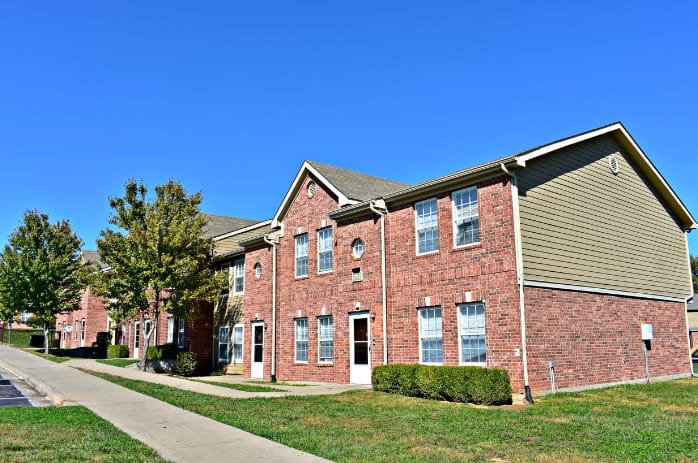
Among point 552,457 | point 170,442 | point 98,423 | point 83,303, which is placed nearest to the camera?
point 552,457

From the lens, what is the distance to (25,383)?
66.9 ft

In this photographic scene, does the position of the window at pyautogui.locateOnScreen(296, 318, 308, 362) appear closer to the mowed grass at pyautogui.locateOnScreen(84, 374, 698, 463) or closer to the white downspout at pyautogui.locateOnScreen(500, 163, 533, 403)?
the mowed grass at pyautogui.locateOnScreen(84, 374, 698, 463)

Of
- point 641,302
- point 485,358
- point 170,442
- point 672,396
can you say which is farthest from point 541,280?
point 170,442

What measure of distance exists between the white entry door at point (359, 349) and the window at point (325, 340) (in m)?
1.09

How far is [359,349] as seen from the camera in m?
19.1

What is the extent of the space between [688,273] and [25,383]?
24.1 metres

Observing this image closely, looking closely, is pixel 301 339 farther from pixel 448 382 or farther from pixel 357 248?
pixel 448 382

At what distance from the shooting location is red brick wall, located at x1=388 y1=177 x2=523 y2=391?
1488 cm

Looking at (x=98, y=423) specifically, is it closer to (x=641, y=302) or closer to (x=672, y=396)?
(x=672, y=396)

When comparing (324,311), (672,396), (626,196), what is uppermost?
(626,196)

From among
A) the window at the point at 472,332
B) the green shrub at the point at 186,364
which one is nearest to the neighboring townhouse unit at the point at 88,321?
the green shrub at the point at 186,364

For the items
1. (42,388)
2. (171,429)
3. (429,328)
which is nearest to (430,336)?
(429,328)

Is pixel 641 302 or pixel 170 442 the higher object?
pixel 641 302

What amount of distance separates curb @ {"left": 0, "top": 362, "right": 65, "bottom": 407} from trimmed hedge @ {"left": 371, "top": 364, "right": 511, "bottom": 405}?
8.10 m
